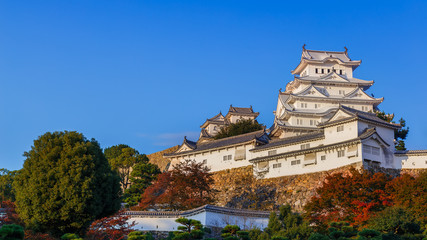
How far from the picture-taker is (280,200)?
4259 cm

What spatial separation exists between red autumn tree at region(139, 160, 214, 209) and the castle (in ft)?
25.8

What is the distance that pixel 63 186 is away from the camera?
27000mm

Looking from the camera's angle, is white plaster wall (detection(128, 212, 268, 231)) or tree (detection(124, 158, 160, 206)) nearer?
white plaster wall (detection(128, 212, 268, 231))

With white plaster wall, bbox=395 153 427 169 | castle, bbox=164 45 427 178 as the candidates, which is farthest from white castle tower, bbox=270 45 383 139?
white plaster wall, bbox=395 153 427 169

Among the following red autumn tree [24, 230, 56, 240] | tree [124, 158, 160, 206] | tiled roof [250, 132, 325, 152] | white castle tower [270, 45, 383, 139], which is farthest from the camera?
white castle tower [270, 45, 383, 139]

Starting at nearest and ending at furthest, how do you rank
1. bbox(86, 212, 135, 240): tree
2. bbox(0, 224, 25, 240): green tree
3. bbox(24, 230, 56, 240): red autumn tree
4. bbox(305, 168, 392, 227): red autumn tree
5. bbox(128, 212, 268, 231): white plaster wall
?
bbox(0, 224, 25, 240): green tree
bbox(24, 230, 56, 240): red autumn tree
bbox(86, 212, 135, 240): tree
bbox(128, 212, 268, 231): white plaster wall
bbox(305, 168, 392, 227): red autumn tree

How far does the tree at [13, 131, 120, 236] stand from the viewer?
26.8 meters

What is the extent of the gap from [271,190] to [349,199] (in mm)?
10420

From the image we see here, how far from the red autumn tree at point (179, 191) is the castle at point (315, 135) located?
7.86m

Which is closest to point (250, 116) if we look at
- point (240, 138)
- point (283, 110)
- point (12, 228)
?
point (283, 110)

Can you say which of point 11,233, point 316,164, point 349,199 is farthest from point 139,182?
point 11,233

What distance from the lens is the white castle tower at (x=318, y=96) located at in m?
58.2

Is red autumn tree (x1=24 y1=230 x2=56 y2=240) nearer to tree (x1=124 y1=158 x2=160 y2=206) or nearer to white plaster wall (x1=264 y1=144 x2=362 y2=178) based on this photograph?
tree (x1=124 y1=158 x2=160 y2=206)

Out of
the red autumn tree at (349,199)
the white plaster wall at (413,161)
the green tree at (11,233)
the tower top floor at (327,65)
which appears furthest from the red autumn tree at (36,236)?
the tower top floor at (327,65)
